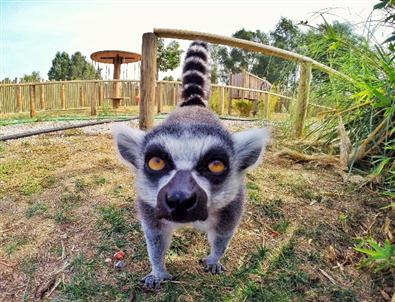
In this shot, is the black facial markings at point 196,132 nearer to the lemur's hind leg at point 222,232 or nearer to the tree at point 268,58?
the lemur's hind leg at point 222,232

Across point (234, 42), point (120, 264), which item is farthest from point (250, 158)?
point (234, 42)

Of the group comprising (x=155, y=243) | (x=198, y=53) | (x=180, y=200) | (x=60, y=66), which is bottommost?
(x=155, y=243)

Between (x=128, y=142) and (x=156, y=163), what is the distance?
1.34 feet

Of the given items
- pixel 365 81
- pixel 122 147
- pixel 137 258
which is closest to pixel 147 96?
pixel 122 147

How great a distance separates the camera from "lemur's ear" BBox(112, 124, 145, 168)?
225 cm

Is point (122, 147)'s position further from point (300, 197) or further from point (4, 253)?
point (300, 197)

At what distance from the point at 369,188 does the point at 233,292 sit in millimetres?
1932

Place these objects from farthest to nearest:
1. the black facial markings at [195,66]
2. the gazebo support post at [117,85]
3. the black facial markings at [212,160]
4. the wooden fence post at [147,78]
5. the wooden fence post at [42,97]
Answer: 1. the gazebo support post at [117,85]
2. the wooden fence post at [42,97]
3. the wooden fence post at [147,78]
4. the black facial markings at [195,66]
5. the black facial markings at [212,160]

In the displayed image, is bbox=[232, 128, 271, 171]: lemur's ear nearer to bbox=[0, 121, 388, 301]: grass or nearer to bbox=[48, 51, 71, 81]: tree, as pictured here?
bbox=[0, 121, 388, 301]: grass

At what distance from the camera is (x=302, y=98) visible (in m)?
5.04

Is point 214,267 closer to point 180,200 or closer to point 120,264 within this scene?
point 120,264

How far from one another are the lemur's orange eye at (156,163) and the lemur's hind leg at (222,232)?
0.55 meters

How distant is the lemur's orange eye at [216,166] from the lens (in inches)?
74.9

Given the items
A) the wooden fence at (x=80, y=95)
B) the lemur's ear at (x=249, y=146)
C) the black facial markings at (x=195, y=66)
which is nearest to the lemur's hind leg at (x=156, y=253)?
the lemur's ear at (x=249, y=146)
